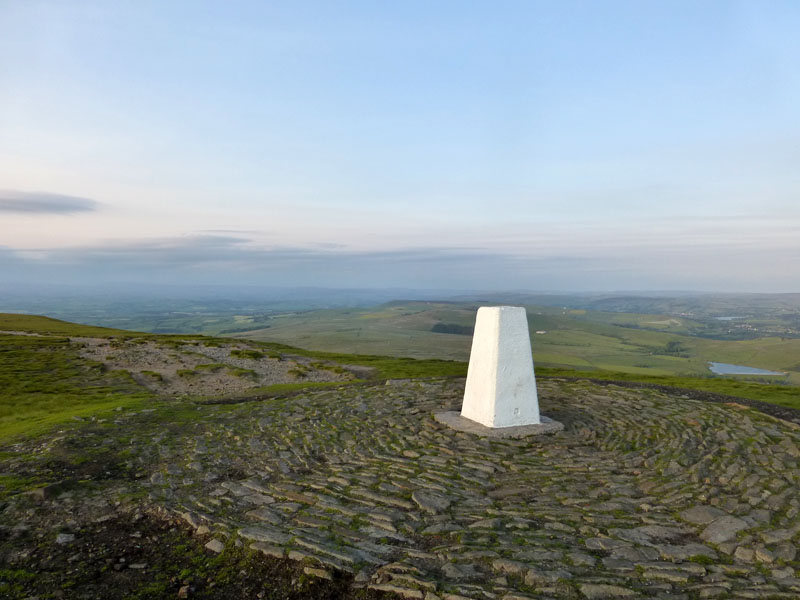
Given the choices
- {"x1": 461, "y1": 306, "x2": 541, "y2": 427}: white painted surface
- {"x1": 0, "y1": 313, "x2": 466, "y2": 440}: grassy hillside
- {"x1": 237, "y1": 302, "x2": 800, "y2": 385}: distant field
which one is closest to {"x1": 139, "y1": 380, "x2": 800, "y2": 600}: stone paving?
{"x1": 461, "y1": 306, "x2": 541, "y2": 427}: white painted surface

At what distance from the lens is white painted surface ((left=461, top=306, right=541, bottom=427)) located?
1502cm

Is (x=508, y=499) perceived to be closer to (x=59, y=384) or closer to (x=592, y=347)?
(x=59, y=384)

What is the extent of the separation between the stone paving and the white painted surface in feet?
4.16

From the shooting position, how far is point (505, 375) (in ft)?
49.7

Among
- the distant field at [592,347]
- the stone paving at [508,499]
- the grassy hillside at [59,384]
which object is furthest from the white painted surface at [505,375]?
the distant field at [592,347]

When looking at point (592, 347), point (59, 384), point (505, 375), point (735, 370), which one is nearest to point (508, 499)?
point (505, 375)

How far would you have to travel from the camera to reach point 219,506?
9305 millimetres

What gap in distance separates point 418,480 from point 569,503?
338 cm

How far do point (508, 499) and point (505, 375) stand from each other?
573 centimetres

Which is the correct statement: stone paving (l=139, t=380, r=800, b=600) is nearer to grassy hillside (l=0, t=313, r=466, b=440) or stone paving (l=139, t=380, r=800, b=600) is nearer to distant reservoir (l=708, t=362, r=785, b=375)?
grassy hillside (l=0, t=313, r=466, b=440)

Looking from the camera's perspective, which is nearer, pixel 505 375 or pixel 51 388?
pixel 505 375

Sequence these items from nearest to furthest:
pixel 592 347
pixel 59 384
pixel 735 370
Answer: pixel 59 384 < pixel 735 370 < pixel 592 347

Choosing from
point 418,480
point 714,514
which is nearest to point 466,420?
point 418,480

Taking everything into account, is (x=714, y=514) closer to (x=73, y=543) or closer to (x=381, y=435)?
(x=381, y=435)
